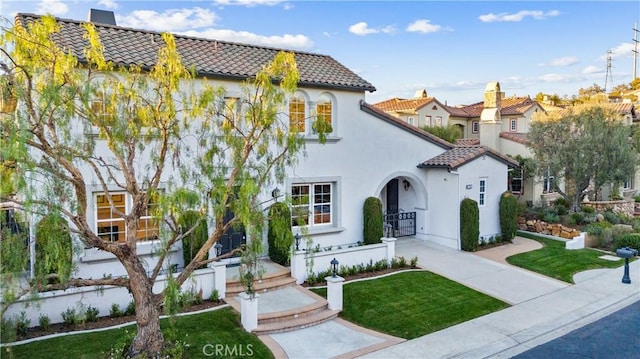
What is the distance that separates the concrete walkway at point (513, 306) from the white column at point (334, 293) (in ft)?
7.35

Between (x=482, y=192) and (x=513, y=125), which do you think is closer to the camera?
(x=482, y=192)

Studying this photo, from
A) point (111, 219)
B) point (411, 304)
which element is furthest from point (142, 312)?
point (411, 304)

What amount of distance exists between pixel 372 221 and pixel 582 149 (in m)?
13.1

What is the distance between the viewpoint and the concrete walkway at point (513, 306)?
10.6 m

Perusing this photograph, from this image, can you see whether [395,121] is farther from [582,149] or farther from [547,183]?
[547,183]

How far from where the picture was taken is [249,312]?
10.9 meters

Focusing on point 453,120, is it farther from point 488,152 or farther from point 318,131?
point 318,131

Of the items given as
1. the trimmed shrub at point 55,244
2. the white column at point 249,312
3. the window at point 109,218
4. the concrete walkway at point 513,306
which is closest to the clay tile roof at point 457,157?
the concrete walkway at point 513,306

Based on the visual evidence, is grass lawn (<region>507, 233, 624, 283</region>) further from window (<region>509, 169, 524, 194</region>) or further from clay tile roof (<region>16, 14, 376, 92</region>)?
clay tile roof (<region>16, 14, 376, 92</region>)

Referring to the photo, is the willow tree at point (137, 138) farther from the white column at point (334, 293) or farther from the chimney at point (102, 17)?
the chimney at point (102, 17)

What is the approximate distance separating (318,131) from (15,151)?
17.2ft

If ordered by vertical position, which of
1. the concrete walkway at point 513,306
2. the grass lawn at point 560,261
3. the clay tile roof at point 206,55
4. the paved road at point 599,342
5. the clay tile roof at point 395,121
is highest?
the clay tile roof at point 206,55

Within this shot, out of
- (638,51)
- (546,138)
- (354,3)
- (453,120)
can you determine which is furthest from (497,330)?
(638,51)

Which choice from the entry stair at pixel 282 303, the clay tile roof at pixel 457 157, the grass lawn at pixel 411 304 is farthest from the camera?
the clay tile roof at pixel 457 157
